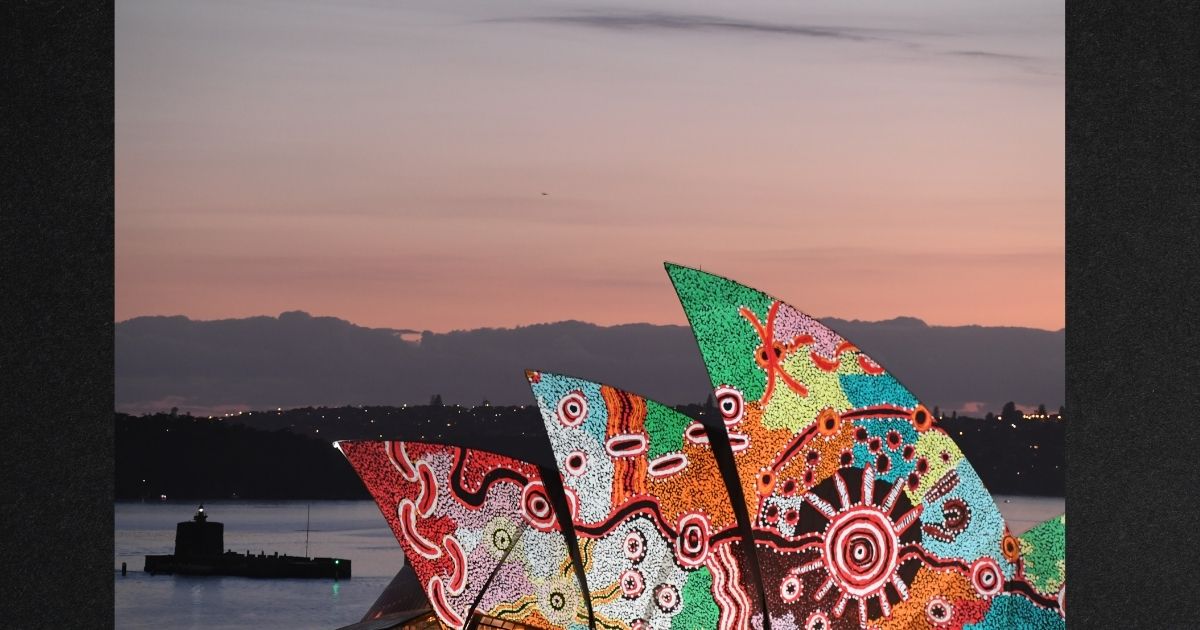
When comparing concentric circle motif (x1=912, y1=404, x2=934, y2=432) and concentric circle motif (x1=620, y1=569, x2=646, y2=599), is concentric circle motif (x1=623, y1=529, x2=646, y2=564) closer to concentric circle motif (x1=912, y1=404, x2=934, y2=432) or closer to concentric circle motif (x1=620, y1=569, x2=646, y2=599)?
concentric circle motif (x1=620, y1=569, x2=646, y2=599)

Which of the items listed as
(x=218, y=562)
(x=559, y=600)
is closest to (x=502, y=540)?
(x=559, y=600)

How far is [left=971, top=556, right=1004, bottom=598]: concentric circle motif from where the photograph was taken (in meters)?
5.13

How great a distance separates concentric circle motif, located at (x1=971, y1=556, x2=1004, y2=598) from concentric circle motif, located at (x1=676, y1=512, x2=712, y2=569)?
3.08 feet

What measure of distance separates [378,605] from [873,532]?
281 cm

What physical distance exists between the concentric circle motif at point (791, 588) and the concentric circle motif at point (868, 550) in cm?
16

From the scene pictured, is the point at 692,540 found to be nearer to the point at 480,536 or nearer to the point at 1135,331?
the point at 480,536

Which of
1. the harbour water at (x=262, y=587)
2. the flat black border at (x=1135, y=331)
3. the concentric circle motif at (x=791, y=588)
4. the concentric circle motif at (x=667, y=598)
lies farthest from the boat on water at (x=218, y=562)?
the flat black border at (x=1135, y=331)

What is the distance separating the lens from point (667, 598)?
5543 mm

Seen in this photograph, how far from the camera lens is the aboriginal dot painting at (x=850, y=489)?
512cm

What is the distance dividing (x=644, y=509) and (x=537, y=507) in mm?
503

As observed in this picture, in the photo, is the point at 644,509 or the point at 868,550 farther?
the point at 644,509

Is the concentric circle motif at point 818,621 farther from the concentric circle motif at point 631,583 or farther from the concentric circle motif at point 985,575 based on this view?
the concentric circle motif at point 631,583
